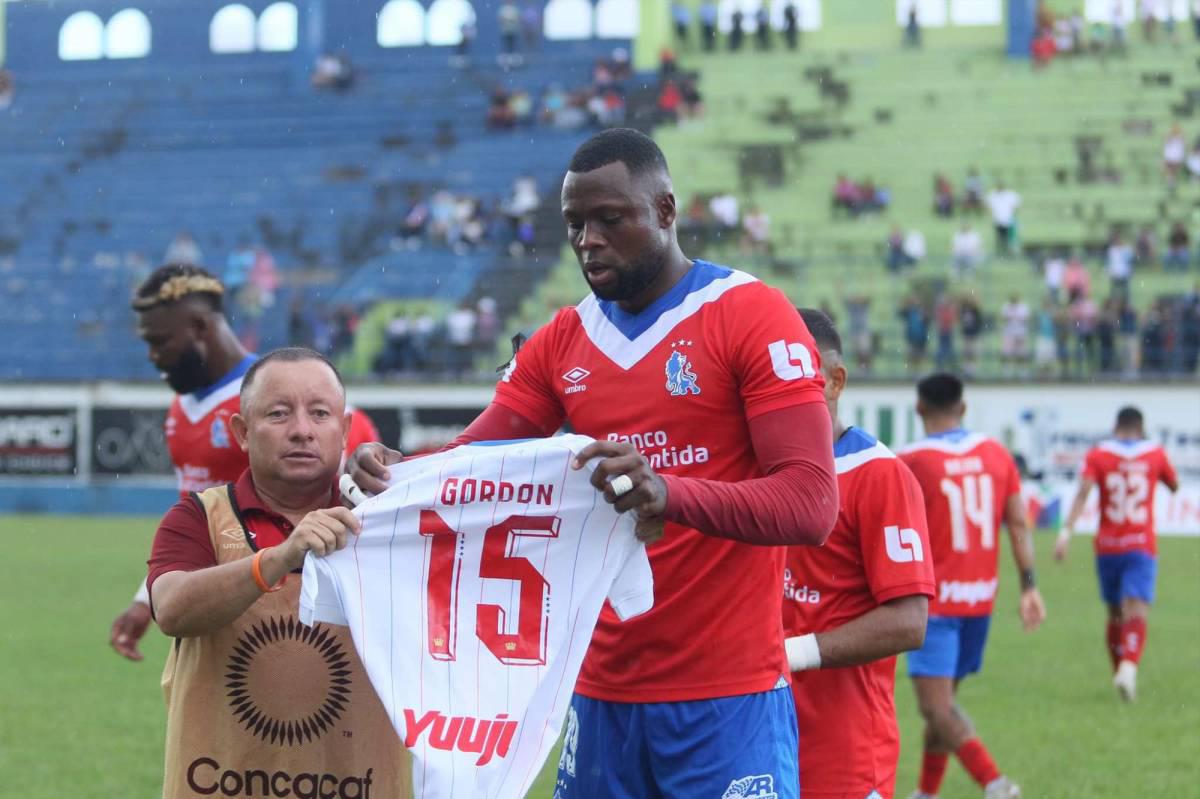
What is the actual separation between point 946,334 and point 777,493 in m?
25.0

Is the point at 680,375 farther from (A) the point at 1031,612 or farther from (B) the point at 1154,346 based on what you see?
(B) the point at 1154,346

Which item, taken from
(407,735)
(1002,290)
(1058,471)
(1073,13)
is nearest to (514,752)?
(407,735)

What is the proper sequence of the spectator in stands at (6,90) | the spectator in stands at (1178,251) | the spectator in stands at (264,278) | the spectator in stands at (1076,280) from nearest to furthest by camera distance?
the spectator in stands at (1076,280)
the spectator in stands at (1178,251)
the spectator in stands at (264,278)
the spectator in stands at (6,90)

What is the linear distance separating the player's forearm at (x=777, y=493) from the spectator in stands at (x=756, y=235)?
28.5 meters

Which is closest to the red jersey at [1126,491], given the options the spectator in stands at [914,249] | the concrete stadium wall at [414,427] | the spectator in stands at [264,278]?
the concrete stadium wall at [414,427]

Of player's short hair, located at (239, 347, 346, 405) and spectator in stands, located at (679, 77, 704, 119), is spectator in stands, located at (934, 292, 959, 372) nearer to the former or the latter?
spectator in stands, located at (679, 77, 704, 119)

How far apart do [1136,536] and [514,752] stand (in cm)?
1029

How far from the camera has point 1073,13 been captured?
3872 centimetres

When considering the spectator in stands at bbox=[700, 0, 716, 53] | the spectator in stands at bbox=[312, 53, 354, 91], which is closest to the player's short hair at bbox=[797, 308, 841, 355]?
the spectator in stands at bbox=[700, 0, 716, 53]

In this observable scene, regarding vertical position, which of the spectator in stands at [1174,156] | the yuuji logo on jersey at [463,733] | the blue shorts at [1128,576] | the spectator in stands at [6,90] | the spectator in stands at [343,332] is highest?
the spectator in stands at [6,90]

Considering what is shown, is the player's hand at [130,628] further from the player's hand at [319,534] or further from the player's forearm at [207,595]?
the player's hand at [319,534]

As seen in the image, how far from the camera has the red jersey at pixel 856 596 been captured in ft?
15.7

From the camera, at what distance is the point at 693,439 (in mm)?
3932

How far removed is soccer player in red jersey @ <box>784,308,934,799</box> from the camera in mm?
4719
